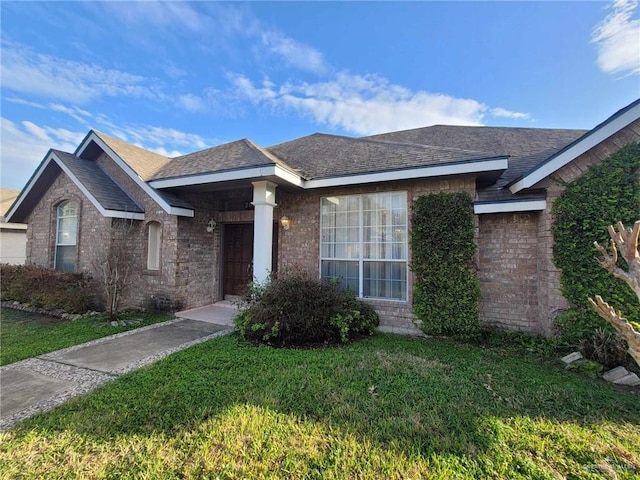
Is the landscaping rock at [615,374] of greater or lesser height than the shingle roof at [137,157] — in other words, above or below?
below

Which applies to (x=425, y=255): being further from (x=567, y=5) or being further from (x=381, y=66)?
(x=381, y=66)

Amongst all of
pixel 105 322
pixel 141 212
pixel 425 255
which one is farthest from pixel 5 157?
pixel 425 255

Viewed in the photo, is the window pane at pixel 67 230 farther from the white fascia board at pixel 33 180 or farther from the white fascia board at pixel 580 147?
the white fascia board at pixel 580 147

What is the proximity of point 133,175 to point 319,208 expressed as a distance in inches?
247

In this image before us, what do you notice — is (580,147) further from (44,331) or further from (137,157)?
(44,331)

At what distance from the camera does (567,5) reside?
21.7ft

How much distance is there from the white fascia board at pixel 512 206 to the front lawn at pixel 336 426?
3.19 m

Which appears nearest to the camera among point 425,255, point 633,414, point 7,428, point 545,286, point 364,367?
point 7,428

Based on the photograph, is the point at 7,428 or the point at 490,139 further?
the point at 490,139

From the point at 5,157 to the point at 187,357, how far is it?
34.2ft

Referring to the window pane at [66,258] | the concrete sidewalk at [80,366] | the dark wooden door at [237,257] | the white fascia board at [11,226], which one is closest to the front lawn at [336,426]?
the concrete sidewalk at [80,366]

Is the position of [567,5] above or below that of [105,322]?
above

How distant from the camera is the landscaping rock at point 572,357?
4836mm

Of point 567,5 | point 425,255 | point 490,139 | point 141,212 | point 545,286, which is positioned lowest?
point 545,286
